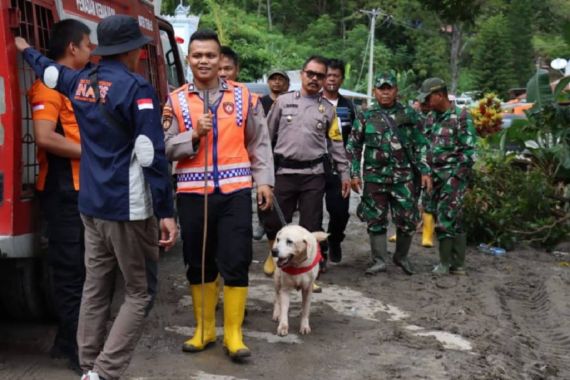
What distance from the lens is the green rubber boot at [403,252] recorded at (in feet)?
26.9

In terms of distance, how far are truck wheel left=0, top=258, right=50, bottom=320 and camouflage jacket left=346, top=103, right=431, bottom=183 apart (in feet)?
10.9

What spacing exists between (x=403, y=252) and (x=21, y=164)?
4374 millimetres

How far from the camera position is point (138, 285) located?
4.41 metres

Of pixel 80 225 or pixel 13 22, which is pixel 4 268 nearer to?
pixel 80 225

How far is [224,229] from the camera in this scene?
515 cm

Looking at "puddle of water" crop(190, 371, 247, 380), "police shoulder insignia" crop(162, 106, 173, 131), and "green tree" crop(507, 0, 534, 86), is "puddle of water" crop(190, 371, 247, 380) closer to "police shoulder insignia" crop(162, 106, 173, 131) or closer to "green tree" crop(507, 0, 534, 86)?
"police shoulder insignia" crop(162, 106, 173, 131)

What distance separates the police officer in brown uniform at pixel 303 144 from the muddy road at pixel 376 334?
2.44 ft

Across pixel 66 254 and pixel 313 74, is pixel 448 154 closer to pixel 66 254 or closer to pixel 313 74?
pixel 313 74

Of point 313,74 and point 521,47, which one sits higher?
point 521,47

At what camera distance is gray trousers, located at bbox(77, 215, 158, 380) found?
432cm

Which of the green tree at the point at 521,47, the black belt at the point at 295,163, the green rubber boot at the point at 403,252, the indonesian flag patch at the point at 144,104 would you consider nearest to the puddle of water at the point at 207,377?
the indonesian flag patch at the point at 144,104

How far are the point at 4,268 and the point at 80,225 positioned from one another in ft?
2.74

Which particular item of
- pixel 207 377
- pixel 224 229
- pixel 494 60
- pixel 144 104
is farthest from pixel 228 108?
pixel 494 60

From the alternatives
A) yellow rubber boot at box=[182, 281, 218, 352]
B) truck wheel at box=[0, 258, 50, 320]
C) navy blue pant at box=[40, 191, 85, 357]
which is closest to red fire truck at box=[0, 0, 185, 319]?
truck wheel at box=[0, 258, 50, 320]
